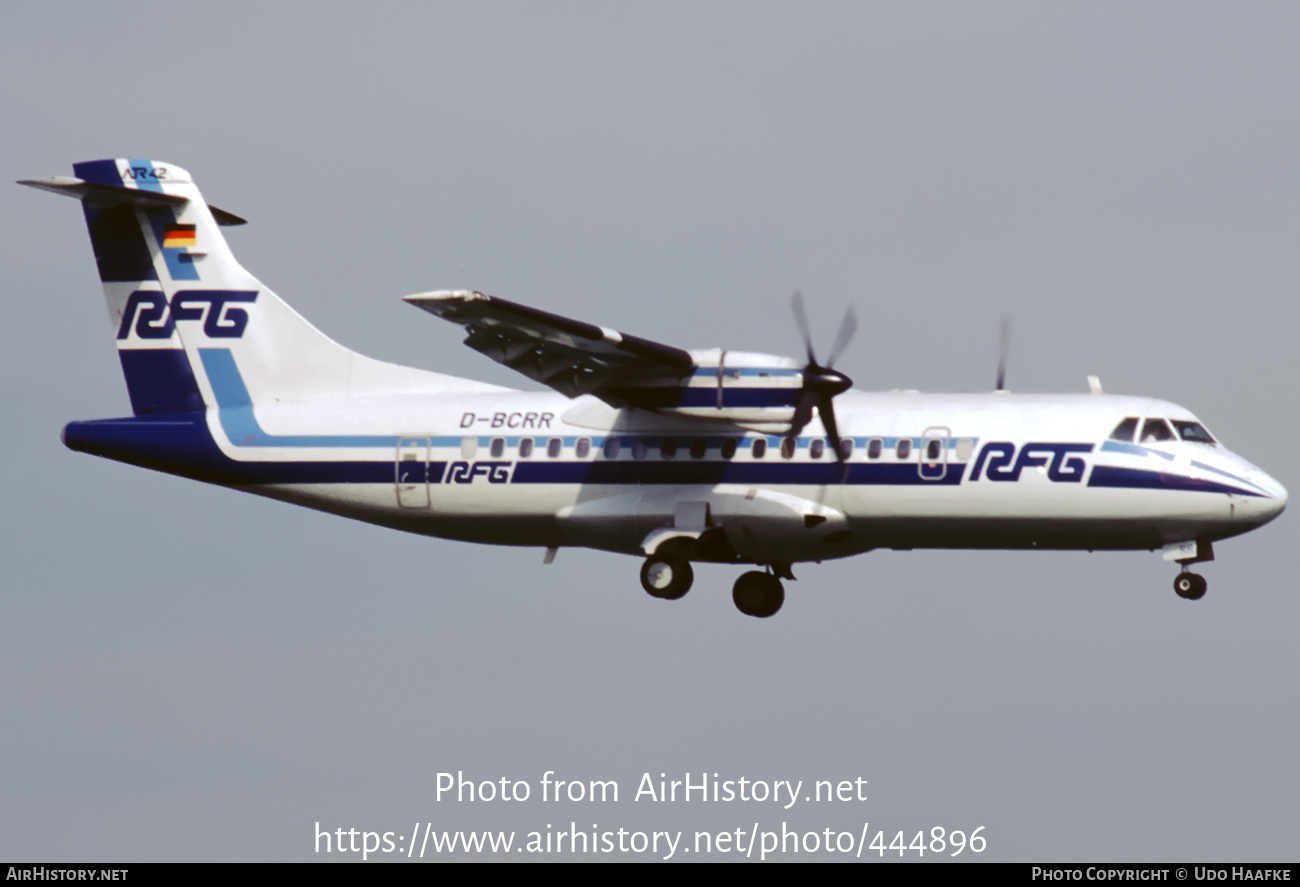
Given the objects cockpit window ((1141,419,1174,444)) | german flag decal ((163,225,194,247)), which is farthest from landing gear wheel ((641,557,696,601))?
german flag decal ((163,225,194,247))

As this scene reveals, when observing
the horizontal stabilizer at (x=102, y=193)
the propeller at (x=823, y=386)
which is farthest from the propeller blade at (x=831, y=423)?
the horizontal stabilizer at (x=102, y=193)

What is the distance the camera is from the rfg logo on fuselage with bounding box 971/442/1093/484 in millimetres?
25047

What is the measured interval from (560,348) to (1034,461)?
21.7 feet

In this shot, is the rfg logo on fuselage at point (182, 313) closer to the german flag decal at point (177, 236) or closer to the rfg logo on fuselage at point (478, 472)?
the german flag decal at point (177, 236)

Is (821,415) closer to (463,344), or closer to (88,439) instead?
(463,344)

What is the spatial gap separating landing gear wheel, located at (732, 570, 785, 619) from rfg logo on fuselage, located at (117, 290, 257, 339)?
8.92 meters

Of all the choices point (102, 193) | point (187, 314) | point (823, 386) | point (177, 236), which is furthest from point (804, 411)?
point (102, 193)

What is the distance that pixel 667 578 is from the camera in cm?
2656

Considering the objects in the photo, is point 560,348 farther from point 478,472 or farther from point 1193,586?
point 1193,586

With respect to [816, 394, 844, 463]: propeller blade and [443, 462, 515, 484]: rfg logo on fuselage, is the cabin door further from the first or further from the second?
[816, 394, 844, 463]: propeller blade

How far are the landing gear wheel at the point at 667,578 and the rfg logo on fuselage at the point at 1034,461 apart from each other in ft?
14.4

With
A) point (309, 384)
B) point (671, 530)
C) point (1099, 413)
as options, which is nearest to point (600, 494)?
point (671, 530)

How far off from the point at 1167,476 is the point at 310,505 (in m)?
12.7

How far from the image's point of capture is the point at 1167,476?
24812 mm
